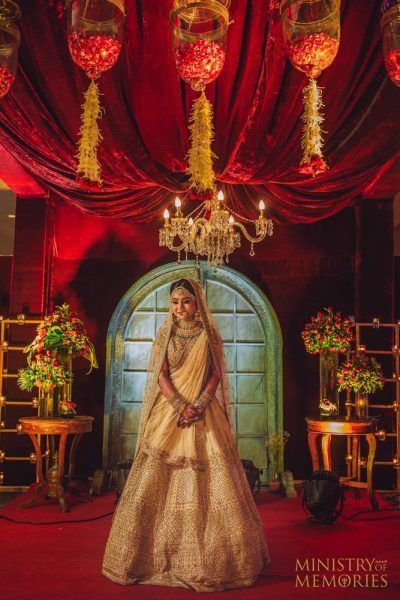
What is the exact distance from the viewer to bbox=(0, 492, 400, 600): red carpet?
3596 millimetres

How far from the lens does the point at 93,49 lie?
2.66m

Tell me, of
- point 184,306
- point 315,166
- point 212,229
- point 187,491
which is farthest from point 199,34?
point 212,229

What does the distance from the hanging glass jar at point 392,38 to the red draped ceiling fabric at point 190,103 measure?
764 millimetres

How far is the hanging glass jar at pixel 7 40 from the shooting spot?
9.00 feet

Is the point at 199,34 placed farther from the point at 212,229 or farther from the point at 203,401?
the point at 212,229

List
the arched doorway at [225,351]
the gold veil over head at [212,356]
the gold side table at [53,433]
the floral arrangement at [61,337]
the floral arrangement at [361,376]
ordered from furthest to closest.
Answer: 1. the arched doorway at [225,351]
2. the floral arrangement at [361,376]
3. the floral arrangement at [61,337]
4. the gold side table at [53,433]
5. the gold veil over head at [212,356]

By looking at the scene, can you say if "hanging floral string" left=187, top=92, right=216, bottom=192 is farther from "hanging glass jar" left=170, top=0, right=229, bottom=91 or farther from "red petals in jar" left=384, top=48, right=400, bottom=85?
"red petals in jar" left=384, top=48, right=400, bottom=85

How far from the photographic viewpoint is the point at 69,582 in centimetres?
378

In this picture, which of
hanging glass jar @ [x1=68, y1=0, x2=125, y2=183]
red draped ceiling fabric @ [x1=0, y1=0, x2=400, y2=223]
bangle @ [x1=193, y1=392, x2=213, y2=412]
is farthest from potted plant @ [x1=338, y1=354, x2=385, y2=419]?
hanging glass jar @ [x1=68, y1=0, x2=125, y2=183]

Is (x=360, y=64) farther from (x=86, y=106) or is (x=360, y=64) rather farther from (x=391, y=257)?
(x=391, y=257)

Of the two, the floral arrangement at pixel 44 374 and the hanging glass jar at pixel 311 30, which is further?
the floral arrangement at pixel 44 374

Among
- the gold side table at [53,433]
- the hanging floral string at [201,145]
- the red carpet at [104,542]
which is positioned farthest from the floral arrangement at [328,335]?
the hanging floral string at [201,145]

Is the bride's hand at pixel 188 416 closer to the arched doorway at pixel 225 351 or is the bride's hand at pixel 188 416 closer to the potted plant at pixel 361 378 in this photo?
the potted plant at pixel 361 378

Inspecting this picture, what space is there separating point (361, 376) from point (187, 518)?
329 cm
